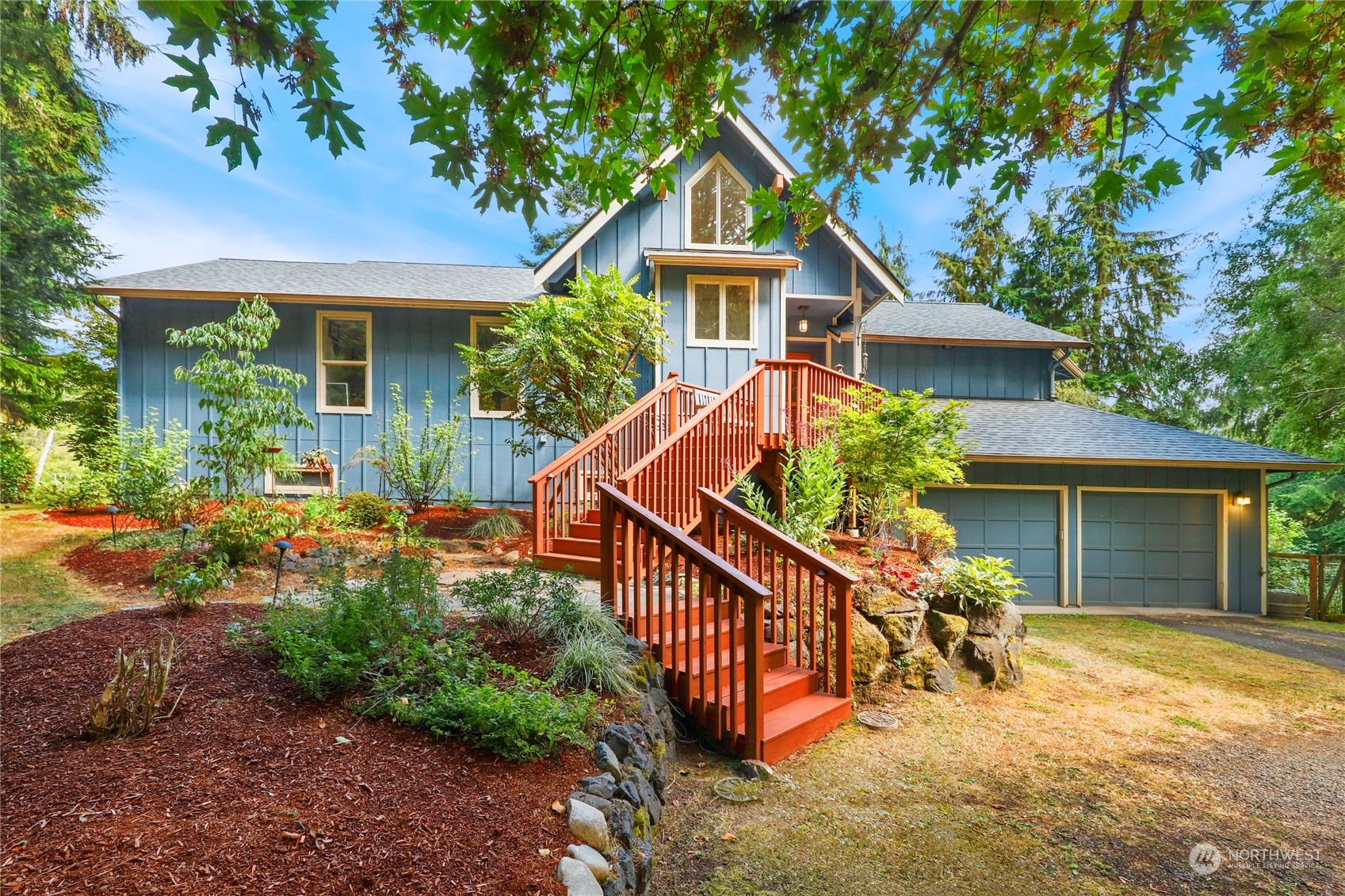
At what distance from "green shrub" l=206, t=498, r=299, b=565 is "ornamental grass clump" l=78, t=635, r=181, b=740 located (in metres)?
3.16

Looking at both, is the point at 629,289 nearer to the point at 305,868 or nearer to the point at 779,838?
the point at 779,838

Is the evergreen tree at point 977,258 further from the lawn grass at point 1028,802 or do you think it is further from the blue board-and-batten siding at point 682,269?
the lawn grass at point 1028,802

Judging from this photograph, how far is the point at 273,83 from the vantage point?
2186 millimetres

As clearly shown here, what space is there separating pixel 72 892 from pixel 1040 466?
440 inches

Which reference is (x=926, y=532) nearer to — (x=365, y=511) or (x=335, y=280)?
(x=365, y=511)

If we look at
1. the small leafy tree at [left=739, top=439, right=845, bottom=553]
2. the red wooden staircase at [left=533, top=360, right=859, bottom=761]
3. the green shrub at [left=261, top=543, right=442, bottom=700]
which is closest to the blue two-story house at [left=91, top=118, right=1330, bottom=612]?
the red wooden staircase at [left=533, top=360, right=859, bottom=761]

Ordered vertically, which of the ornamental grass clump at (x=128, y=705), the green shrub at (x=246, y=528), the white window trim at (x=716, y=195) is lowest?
the ornamental grass clump at (x=128, y=705)

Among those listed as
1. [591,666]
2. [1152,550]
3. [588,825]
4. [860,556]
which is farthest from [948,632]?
[1152,550]

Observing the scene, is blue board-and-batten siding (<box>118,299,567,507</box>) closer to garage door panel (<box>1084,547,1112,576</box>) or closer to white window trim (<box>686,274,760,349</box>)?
white window trim (<box>686,274,760,349</box>)

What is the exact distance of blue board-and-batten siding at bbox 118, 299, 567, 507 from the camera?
368 inches

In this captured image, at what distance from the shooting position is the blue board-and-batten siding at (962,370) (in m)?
11.9

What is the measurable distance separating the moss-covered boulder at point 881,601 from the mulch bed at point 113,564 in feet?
20.0

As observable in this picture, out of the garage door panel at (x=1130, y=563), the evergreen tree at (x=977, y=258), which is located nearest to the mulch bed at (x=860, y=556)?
the garage door panel at (x=1130, y=563)

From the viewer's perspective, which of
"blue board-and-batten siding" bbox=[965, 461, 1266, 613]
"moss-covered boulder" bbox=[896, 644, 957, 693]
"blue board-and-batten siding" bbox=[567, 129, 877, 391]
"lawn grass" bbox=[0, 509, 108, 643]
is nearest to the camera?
"lawn grass" bbox=[0, 509, 108, 643]
